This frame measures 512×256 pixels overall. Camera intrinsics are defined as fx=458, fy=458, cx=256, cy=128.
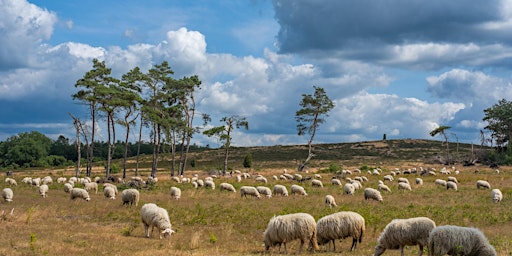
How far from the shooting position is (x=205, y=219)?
23.5 metres

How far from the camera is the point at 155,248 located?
51.7 ft

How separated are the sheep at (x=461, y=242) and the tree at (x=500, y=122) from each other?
8974cm

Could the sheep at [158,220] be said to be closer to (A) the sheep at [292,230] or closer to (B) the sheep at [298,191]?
(A) the sheep at [292,230]

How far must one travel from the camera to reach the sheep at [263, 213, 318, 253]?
15482 mm

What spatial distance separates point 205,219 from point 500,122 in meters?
87.8

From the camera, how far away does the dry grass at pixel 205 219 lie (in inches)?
620

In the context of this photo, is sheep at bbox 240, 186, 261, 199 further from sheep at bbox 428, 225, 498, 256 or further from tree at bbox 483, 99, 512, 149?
tree at bbox 483, 99, 512, 149

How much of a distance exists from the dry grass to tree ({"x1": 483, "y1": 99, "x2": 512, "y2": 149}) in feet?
219

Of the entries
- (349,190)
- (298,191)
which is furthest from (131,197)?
(349,190)

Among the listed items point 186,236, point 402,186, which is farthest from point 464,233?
point 402,186

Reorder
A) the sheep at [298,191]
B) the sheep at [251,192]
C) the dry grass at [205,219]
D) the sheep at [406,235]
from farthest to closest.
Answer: the sheep at [298,191] < the sheep at [251,192] < the dry grass at [205,219] < the sheep at [406,235]

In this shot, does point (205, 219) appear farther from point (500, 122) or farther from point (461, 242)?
point (500, 122)

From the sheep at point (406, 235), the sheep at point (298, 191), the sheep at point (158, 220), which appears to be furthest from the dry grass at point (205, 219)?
the sheep at point (406, 235)

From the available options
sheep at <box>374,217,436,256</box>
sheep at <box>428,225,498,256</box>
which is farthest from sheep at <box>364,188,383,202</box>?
sheep at <box>428,225,498,256</box>
